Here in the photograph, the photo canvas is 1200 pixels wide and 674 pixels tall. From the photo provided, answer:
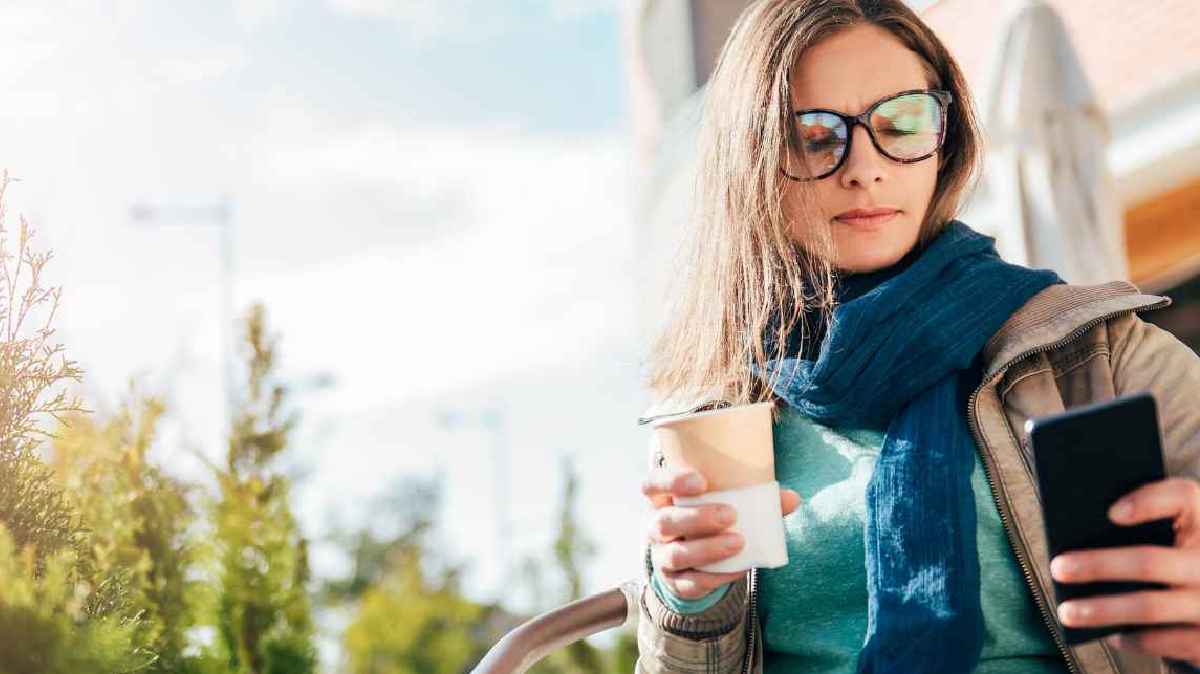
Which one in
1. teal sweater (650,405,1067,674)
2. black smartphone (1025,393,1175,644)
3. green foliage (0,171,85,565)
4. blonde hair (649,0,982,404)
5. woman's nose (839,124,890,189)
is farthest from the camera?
blonde hair (649,0,982,404)

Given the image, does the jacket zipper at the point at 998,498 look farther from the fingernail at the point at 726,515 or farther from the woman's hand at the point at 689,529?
the fingernail at the point at 726,515

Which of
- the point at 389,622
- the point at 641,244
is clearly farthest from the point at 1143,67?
the point at 389,622

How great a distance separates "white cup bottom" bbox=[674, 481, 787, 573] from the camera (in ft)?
5.07

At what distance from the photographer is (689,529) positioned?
1588 millimetres

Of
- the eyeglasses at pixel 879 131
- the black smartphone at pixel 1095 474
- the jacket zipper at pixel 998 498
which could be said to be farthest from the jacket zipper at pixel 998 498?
the black smartphone at pixel 1095 474

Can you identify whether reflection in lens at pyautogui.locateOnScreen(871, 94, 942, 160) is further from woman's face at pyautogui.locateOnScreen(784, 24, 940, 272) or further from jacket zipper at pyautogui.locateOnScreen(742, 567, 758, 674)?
jacket zipper at pyautogui.locateOnScreen(742, 567, 758, 674)

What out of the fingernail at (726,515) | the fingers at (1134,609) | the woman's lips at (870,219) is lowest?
the fingers at (1134,609)

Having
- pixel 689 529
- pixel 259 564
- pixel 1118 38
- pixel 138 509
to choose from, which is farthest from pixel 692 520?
pixel 1118 38

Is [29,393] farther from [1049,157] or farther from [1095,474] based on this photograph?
[1049,157]

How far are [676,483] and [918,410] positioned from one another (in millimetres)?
626

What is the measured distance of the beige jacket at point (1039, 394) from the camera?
74.6 inches

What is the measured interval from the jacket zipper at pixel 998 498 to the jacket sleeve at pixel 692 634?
0.43 meters

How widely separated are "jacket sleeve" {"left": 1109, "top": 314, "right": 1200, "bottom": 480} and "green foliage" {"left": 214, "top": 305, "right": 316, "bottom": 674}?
1.92 metres

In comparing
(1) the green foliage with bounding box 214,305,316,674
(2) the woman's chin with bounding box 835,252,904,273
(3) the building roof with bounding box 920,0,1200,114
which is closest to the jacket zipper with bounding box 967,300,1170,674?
(2) the woman's chin with bounding box 835,252,904,273
